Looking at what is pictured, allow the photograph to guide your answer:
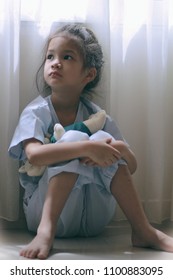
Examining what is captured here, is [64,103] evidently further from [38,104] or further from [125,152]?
[125,152]

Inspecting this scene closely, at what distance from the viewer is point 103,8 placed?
1.37m

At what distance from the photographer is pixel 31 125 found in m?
1.26

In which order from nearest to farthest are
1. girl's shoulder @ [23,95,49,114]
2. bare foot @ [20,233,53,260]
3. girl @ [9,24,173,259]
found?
bare foot @ [20,233,53,260] → girl @ [9,24,173,259] → girl's shoulder @ [23,95,49,114]

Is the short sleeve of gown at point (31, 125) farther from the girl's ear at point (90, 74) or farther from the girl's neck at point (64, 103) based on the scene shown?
the girl's ear at point (90, 74)

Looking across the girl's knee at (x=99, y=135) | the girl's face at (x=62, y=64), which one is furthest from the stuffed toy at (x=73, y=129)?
the girl's face at (x=62, y=64)

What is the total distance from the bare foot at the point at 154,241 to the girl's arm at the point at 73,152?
213 mm

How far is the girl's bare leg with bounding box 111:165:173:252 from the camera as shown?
3.97 feet

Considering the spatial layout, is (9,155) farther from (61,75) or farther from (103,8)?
(103,8)

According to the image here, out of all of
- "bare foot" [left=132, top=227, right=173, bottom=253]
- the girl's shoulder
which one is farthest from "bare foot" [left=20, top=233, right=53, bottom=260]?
the girl's shoulder

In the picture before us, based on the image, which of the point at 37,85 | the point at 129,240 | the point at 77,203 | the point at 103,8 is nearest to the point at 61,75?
the point at 37,85

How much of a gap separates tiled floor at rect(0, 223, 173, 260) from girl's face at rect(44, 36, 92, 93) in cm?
44

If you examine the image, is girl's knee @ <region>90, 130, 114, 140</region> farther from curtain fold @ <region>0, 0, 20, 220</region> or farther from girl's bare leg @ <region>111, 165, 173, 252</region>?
curtain fold @ <region>0, 0, 20, 220</region>

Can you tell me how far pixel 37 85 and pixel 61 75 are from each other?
0.39ft

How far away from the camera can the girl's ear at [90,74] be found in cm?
138
